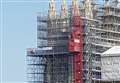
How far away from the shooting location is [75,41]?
87000 mm

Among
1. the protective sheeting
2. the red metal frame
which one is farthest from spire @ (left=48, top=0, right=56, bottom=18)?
the protective sheeting

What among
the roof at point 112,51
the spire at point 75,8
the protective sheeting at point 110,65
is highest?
the spire at point 75,8

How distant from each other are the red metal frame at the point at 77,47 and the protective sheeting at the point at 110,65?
3.53 metres

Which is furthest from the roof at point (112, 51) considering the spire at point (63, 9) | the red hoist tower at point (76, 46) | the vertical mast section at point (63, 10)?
the spire at point (63, 9)

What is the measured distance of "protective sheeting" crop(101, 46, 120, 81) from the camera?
83.7 metres

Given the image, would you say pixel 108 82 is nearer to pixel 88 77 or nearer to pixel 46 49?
pixel 88 77

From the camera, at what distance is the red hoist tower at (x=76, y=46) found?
85375 millimetres

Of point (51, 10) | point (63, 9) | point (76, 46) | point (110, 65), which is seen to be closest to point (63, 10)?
point (63, 9)

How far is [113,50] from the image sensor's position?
86.4 m

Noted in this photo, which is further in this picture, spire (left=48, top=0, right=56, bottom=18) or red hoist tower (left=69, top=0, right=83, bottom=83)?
spire (left=48, top=0, right=56, bottom=18)

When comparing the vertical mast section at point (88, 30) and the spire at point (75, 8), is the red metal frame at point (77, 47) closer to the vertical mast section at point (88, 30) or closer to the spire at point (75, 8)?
the spire at point (75, 8)

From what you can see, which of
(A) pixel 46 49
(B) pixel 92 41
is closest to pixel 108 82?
(B) pixel 92 41

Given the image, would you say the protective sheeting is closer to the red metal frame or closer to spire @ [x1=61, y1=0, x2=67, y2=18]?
the red metal frame

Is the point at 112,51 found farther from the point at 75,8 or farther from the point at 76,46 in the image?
the point at 75,8
